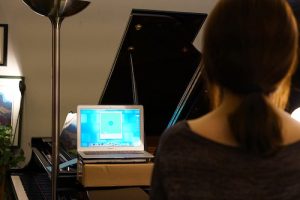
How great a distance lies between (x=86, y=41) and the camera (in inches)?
171

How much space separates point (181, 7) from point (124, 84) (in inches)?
69.3

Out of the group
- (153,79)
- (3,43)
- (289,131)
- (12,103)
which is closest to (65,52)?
(3,43)

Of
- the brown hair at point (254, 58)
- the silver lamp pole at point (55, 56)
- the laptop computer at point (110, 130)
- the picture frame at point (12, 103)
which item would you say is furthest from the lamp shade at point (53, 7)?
the picture frame at point (12, 103)

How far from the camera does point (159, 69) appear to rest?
290 cm

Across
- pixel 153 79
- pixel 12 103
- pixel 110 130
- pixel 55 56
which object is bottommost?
pixel 12 103

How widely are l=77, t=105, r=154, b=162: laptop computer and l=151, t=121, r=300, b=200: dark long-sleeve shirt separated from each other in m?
1.15

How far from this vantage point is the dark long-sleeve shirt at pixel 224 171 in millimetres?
809

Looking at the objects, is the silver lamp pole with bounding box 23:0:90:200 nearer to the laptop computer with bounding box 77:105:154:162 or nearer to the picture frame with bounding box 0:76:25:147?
the laptop computer with bounding box 77:105:154:162

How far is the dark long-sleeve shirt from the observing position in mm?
809

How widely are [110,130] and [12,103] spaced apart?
2.30m

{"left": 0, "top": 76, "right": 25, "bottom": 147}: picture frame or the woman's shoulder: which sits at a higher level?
the woman's shoulder

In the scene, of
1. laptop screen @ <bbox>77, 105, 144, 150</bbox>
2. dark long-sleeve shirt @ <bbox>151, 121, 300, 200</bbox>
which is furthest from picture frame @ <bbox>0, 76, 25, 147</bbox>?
dark long-sleeve shirt @ <bbox>151, 121, 300, 200</bbox>

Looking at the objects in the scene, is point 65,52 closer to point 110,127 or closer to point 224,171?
point 110,127

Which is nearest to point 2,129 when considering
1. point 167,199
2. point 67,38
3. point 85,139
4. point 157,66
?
point 67,38
